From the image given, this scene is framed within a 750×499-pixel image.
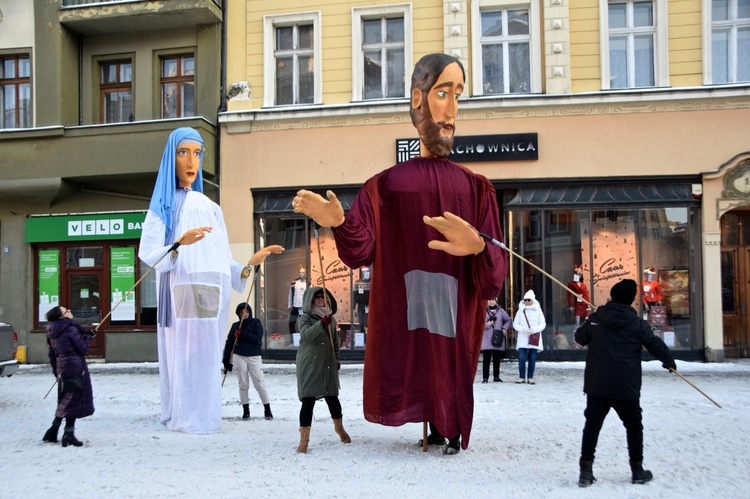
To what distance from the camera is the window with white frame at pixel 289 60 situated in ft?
47.3

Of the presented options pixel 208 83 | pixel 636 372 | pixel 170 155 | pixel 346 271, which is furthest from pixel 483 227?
pixel 208 83

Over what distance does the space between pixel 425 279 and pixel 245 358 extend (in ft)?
10.5

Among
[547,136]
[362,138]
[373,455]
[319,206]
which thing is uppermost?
[362,138]

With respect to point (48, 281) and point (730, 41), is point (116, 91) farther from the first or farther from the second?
point (730, 41)

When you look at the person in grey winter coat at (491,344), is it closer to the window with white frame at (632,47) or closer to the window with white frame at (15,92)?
the window with white frame at (632,47)

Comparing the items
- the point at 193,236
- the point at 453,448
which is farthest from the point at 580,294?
the point at 193,236

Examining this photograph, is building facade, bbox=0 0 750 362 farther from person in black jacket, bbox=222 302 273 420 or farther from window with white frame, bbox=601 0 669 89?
person in black jacket, bbox=222 302 273 420

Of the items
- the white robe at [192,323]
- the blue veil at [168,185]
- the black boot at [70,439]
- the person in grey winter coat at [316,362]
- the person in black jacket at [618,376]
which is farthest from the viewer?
the blue veil at [168,185]

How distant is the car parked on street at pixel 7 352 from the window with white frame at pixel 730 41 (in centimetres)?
1232

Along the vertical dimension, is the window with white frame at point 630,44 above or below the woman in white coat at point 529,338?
above

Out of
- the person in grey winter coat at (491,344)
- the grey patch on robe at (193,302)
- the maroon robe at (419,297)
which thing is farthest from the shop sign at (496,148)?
the maroon robe at (419,297)

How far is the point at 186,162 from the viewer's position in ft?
25.4

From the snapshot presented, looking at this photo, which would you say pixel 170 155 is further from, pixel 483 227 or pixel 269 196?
pixel 269 196

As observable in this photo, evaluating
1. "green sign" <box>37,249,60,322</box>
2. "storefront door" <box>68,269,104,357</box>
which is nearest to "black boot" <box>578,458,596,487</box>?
"storefront door" <box>68,269,104,357</box>
